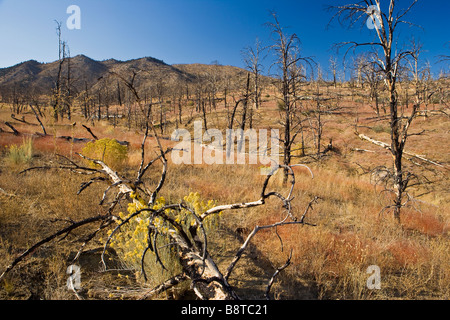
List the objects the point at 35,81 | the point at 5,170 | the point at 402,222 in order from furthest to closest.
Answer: the point at 35,81 < the point at 5,170 < the point at 402,222

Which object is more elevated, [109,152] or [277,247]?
[109,152]

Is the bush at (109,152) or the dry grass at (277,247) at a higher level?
the bush at (109,152)

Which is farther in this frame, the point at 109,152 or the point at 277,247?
the point at 109,152

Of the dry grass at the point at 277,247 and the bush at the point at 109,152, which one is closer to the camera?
the dry grass at the point at 277,247

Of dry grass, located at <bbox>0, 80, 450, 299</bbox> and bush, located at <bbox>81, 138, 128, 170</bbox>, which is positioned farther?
bush, located at <bbox>81, 138, 128, 170</bbox>

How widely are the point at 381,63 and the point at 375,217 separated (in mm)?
3585

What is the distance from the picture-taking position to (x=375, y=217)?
558cm

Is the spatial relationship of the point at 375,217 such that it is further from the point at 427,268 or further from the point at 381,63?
the point at 381,63

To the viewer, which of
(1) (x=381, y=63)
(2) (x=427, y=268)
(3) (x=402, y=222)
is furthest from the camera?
(3) (x=402, y=222)

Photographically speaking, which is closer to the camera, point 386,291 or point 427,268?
point 386,291

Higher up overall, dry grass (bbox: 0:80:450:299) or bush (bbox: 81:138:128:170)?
bush (bbox: 81:138:128:170)

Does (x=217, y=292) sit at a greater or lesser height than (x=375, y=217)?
greater
